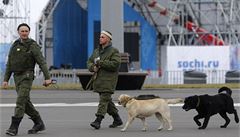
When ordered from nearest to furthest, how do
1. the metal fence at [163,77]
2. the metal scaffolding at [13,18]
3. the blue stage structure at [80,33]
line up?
the metal fence at [163,77] → the metal scaffolding at [13,18] → the blue stage structure at [80,33]

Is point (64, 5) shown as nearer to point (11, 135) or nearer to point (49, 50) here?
point (49, 50)

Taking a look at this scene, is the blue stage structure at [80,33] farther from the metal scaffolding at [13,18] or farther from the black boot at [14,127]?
the black boot at [14,127]

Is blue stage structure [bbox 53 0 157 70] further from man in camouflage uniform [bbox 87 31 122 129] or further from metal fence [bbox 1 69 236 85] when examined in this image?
man in camouflage uniform [bbox 87 31 122 129]

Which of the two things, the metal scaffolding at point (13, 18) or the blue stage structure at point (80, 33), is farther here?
the blue stage structure at point (80, 33)

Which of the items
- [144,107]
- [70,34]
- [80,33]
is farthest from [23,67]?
[80,33]

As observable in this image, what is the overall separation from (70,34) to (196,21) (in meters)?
10.3

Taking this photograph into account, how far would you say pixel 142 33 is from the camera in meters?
48.2

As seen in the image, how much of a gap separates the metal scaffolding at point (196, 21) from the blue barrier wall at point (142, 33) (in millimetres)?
1249

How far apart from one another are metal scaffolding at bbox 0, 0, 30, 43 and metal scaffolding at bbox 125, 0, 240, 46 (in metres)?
10.3

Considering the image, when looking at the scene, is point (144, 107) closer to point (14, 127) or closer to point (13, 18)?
point (14, 127)

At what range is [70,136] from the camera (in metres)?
11.3

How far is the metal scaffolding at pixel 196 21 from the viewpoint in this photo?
4631 centimetres

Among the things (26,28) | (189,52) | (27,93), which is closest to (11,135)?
(27,93)

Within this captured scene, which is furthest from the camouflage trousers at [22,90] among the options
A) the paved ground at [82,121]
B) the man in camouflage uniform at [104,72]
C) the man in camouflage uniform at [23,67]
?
the man in camouflage uniform at [104,72]
